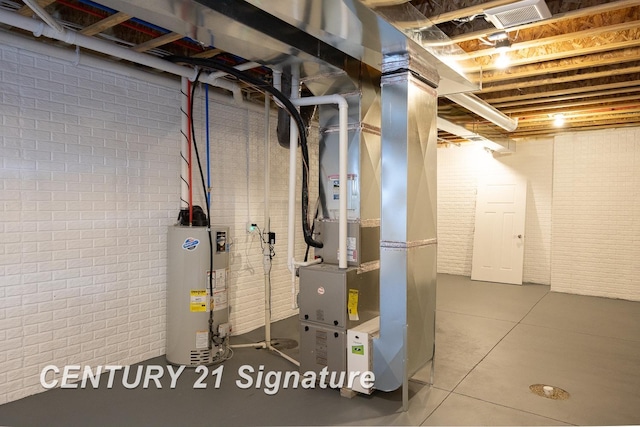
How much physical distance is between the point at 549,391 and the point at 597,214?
15.0ft

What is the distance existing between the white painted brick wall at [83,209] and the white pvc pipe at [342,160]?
61.8 inches

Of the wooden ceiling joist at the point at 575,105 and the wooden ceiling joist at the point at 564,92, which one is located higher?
the wooden ceiling joist at the point at 575,105

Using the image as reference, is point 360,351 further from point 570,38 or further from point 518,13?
point 570,38

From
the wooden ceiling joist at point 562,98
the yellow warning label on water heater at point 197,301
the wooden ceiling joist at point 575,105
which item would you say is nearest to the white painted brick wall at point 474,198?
the wooden ceiling joist at point 575,105

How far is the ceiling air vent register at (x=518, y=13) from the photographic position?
2.57 m

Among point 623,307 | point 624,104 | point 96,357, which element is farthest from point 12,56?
point 623,307

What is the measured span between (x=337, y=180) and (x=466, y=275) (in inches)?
223

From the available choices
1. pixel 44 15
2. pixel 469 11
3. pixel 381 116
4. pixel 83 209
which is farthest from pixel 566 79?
pixel 83 209

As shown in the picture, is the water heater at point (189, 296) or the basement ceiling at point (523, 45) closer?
the basement ceiling at point (523, 45)

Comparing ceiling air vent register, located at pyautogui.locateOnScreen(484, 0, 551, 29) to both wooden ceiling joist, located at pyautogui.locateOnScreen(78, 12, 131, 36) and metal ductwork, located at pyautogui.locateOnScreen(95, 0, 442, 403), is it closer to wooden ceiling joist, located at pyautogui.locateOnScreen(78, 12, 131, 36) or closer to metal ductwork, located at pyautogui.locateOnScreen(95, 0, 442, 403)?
metal ductwork, located at pyautogui.locateOnScreen(95, 0, 442, 403)

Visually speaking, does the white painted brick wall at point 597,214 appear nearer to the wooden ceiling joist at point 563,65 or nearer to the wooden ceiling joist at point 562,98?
the wooden ceiling joist at point 562,98

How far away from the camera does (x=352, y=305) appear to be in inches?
129

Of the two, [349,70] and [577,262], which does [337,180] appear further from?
[577,262]

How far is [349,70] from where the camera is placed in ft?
10.8
